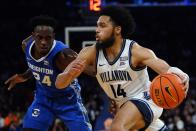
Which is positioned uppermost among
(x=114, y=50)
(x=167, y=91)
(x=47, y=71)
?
(x=114, y=50)

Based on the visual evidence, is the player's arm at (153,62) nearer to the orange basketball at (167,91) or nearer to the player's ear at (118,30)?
the orange basketball at (167,91)

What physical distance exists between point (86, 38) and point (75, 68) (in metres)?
5.98

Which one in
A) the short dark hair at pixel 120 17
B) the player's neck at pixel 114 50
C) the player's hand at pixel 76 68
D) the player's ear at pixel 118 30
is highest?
the short dark hair at pixel 120 17

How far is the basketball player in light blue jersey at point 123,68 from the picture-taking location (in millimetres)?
5219

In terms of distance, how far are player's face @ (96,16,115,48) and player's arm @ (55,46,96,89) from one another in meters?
0.13

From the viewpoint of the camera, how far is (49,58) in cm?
616

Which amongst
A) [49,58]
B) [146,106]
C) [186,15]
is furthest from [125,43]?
[186,15]

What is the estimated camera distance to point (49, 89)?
6219 mm

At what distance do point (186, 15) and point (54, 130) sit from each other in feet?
30.2

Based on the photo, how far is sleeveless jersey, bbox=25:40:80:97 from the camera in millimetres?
6148

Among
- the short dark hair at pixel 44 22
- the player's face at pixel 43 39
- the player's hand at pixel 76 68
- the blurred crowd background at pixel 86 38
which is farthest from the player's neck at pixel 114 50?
the blurred crowd background at pixel 86 38

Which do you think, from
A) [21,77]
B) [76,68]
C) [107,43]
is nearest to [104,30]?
[107,43]

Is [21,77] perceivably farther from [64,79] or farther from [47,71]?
[64,79]

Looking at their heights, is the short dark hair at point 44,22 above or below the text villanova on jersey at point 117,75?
above
